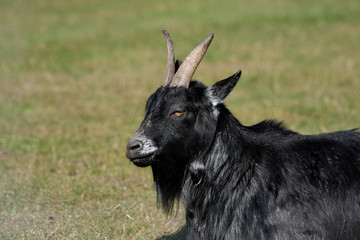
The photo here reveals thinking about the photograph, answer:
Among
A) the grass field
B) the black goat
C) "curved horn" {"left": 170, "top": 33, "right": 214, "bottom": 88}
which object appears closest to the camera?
the black goat

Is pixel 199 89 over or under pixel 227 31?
under

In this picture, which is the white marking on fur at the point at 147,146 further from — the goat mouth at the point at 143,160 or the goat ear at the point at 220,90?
the goat ear at the point at 220,90

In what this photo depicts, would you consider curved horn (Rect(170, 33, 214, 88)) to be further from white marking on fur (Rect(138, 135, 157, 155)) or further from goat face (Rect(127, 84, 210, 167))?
white marking on fur (Rect(138, 135, 157, 155))

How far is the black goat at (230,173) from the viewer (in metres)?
5.52

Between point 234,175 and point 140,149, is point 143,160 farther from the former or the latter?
point 234,175

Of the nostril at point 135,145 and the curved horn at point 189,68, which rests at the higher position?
the curved horn at point 189,68

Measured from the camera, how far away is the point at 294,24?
2278 cm

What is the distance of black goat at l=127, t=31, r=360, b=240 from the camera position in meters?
5.52

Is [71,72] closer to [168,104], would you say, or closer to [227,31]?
[227,31]

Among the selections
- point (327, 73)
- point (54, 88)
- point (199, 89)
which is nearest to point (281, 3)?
point (327, 73)

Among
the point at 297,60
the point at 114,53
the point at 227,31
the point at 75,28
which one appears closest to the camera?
the point at 297,60

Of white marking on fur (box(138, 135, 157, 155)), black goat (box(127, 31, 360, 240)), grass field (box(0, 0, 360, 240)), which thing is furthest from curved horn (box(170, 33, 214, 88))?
grass field (box(0, 0, 360, 240))

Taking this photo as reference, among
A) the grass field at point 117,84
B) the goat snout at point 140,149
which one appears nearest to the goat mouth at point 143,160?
the goat snout at point 140,149

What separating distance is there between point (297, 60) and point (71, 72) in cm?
670
